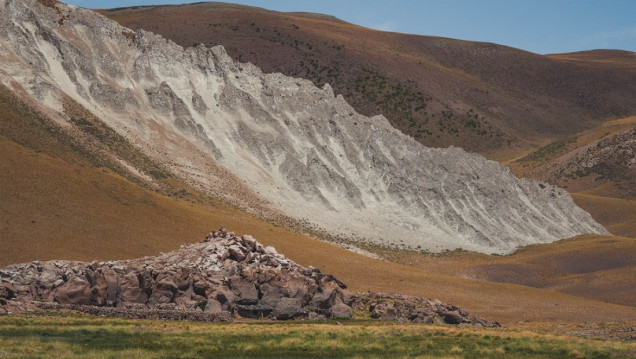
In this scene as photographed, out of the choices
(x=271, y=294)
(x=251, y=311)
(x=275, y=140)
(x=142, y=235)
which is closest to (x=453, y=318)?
(x=271, y=294)

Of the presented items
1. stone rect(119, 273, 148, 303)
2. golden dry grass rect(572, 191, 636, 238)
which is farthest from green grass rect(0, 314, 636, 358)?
golden dry grass rect(572, 191, 636, 238)

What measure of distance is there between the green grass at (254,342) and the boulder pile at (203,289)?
15.4 feet

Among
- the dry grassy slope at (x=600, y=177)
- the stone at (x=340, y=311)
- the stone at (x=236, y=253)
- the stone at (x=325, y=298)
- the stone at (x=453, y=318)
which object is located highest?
the dry grassy slope at (x=600, y=177)

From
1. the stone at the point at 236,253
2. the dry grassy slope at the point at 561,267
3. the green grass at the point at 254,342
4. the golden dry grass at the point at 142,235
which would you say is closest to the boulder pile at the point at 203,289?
Result: the stone at the point at 236,253

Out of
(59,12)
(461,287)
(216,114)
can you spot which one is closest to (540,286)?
(461,287)

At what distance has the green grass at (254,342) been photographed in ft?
94.0

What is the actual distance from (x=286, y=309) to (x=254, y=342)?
598 inches

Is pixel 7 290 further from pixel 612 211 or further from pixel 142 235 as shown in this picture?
pixel 612 211

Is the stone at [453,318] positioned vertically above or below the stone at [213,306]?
below

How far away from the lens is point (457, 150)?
136250 mm

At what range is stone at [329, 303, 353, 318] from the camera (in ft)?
164

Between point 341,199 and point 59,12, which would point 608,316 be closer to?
point 341,199

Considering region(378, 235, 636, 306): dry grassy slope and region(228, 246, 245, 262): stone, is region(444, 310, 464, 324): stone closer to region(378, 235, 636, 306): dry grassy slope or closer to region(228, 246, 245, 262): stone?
region(228, 246, 245, 262): stone

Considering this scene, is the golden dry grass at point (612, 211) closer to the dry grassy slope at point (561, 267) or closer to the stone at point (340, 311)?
the dry grassy slope at point (561, 267)
